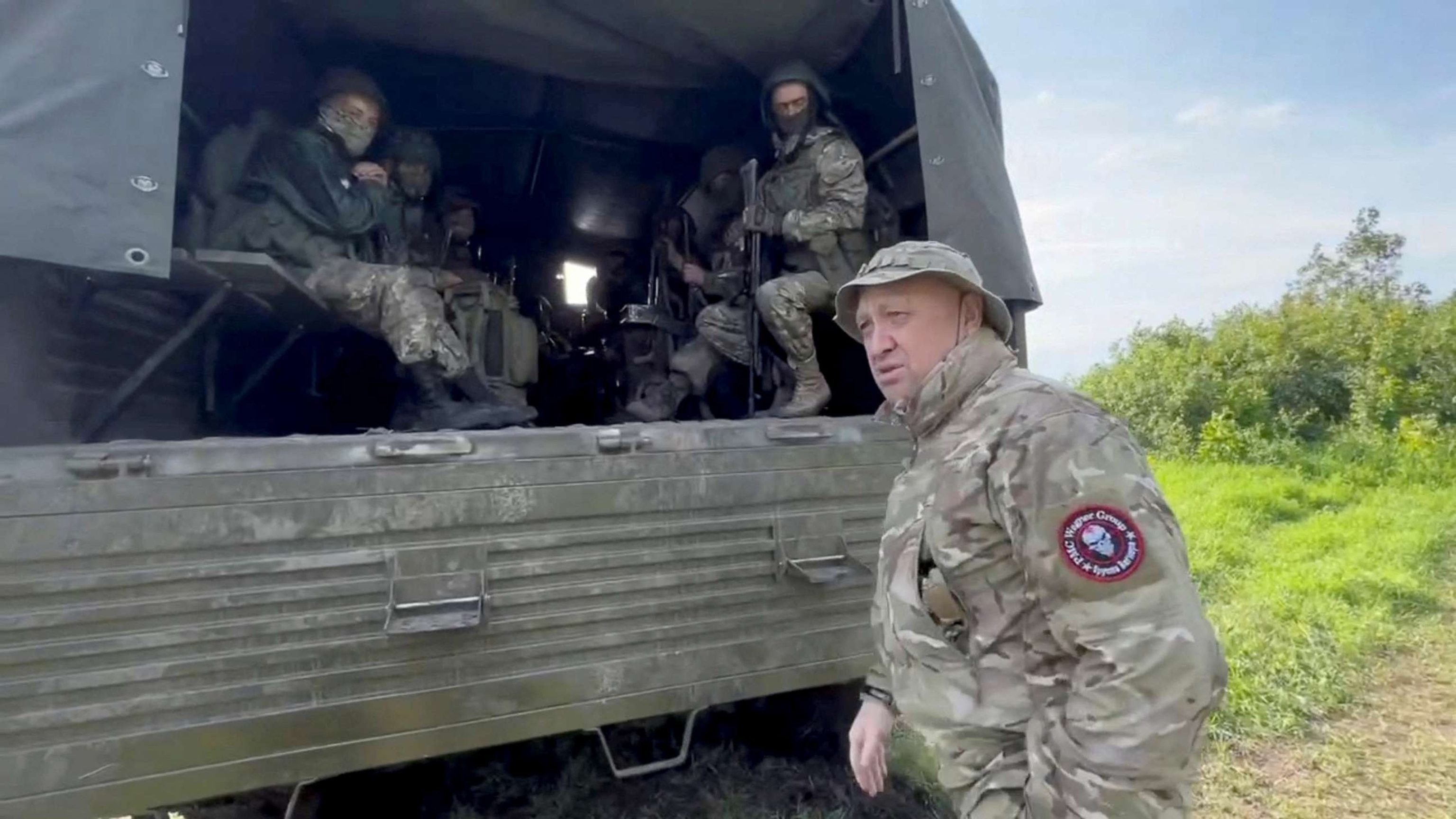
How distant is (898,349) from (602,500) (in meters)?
0.82

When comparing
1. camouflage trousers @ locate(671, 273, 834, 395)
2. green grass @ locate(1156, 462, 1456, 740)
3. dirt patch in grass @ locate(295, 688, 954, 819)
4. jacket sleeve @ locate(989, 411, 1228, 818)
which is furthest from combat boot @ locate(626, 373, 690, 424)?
jacket sleeve @ locate(989, 411, 1228, 818)

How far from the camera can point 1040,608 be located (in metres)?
1.35

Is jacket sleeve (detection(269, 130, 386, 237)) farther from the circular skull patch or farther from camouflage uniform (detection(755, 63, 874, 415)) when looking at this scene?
the circular skull patch

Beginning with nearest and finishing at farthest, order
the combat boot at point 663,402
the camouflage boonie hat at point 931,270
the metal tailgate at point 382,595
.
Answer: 1. the camouflage boonie hat at point 931,270
2. the metal tailgate at point 382,595
3. the combat boot at point 663,402

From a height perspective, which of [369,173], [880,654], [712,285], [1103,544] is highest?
[369,173]

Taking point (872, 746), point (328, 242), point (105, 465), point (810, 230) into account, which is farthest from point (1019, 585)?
point (328, 242)

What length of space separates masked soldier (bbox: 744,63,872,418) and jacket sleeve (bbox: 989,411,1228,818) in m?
1.99

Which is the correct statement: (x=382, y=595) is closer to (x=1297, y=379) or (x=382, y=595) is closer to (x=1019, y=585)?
(x=1019, y=585)

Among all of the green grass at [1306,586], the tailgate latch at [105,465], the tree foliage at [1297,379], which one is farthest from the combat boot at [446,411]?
the tree foliage at [1297,379]

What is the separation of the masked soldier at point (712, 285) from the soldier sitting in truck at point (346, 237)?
0.82 meters

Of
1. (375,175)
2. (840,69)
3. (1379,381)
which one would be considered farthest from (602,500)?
(1379,381)

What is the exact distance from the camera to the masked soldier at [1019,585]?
1.24 meters

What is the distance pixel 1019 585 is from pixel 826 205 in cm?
236

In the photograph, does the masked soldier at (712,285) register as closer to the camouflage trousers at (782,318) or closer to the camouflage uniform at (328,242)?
the camouflage trousers at (782,318)
